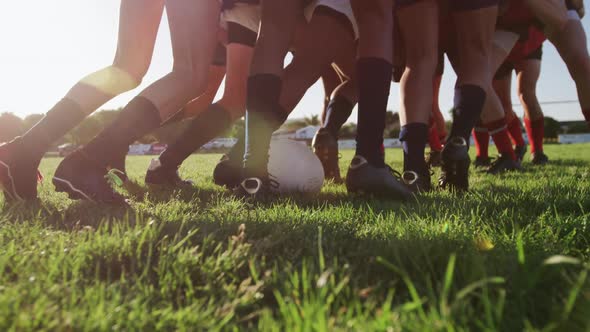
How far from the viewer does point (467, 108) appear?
3232 mm

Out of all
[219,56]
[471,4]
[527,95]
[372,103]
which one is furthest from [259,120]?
[527,95]

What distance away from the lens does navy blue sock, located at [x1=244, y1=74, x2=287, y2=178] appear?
2.66 m

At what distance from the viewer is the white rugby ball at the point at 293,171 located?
3.06 m

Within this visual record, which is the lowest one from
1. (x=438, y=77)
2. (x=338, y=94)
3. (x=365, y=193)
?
(x=365, y=193)

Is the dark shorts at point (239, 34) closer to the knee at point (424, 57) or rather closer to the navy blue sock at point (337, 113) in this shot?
the navy blue sock at point (337, 113)

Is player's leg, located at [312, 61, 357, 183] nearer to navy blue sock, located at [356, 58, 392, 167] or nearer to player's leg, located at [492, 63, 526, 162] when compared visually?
navy blue sock, located at [356, 58, 392, 167]

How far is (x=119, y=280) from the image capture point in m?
1.20

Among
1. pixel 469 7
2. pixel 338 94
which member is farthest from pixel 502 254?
pixel 338 94

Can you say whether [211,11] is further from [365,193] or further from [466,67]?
[466,67]

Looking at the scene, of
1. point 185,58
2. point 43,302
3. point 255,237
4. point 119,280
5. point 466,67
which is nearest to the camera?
point 43,302

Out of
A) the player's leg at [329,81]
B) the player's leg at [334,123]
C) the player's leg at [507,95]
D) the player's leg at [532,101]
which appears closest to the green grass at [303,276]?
the player's leg at [334,123]

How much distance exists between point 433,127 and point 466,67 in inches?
142

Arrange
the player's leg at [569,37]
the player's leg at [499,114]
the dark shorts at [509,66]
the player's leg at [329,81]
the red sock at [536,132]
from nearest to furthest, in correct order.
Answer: the player's leg at [569,37]
the player's leg at [499,114]
the player's leg at [329,81]
the dark shorts at [509,66]
the red sock at [536,132]

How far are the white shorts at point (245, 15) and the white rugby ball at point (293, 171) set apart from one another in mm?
1097
